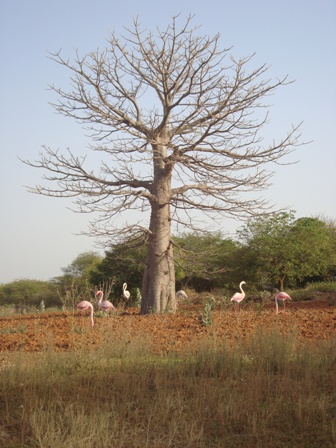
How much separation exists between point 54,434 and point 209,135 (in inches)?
349

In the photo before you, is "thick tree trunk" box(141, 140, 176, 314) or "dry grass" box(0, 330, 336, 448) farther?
"thick tree trunk" box(141, 140, 176, 314)

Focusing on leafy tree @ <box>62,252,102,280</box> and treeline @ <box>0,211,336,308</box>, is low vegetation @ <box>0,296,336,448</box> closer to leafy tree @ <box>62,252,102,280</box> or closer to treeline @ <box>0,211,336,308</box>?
treeline @ <box>0,211,336,308</box>

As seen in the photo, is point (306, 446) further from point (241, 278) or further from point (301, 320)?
point (241, 278)

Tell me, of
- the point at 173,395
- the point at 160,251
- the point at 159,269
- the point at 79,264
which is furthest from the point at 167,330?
the point at 79,264

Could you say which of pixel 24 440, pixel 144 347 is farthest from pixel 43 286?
pixel 24 440

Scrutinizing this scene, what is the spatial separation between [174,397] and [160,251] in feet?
24.3

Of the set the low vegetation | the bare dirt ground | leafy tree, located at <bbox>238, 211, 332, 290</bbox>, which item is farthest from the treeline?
the low vegetation

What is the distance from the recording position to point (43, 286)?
35375 mm

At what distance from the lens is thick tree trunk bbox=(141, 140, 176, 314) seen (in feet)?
42.3

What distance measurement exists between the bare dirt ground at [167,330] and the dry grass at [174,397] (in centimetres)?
44

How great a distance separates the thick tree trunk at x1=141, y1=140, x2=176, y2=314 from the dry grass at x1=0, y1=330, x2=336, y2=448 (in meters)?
5.13

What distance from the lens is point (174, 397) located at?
5621 mm

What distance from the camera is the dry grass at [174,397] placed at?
15.4 feet

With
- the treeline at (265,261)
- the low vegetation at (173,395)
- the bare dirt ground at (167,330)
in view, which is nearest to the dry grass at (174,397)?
the low vegetation at (173,395)
